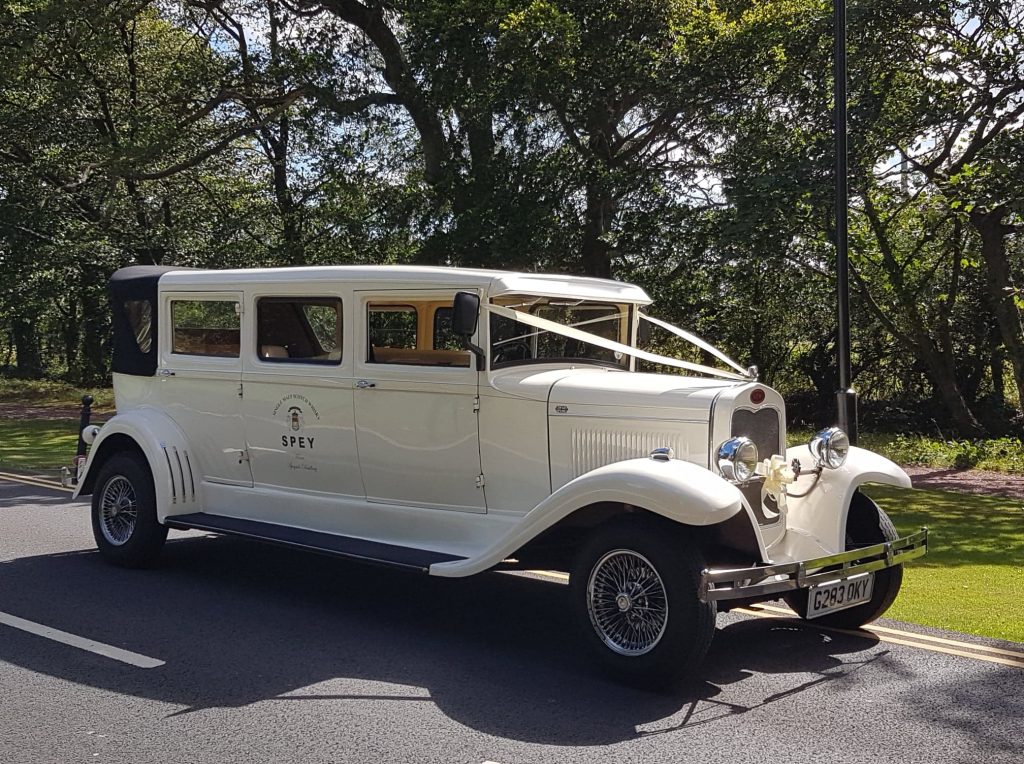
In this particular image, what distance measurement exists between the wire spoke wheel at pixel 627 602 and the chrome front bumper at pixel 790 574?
0.89 feet

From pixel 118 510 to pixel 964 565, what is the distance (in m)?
6.83

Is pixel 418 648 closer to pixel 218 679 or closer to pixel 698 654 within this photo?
pixel 218 679

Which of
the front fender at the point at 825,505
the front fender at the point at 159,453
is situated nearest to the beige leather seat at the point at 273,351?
the front fender at the point at 159,453

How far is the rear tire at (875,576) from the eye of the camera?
20.0ft

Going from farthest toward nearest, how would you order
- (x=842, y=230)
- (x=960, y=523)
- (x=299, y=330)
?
(x=960, y=523)
(x=842, y=230)
(x=299, y=330)

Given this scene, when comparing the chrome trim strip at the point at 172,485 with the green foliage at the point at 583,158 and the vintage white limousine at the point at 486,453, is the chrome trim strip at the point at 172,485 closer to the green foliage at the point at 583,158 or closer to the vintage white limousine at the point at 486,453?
the vintage white limousine at the point at 486,453

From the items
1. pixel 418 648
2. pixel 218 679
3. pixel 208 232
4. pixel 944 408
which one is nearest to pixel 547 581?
pixel 418 648

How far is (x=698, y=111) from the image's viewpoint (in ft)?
51.6

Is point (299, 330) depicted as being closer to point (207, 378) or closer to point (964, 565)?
point (207, 378)

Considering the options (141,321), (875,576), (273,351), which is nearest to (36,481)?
(141,321)

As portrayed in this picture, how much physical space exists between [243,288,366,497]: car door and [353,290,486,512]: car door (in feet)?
0.54

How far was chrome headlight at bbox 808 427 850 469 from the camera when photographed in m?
6.18

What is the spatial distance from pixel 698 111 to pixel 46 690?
13163 mm

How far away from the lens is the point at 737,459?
217 inches
